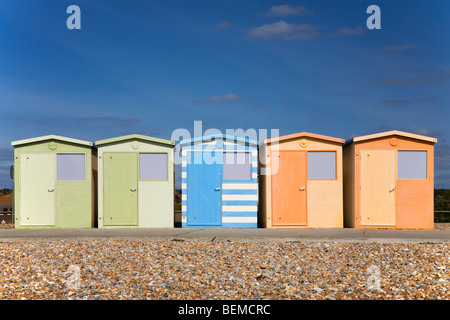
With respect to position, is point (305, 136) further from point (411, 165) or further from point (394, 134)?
point (411, 165)

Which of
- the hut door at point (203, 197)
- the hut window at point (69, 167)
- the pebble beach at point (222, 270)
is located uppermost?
the hut window at point (69, 167)

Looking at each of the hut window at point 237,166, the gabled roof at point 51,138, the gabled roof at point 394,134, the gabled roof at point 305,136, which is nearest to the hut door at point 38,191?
the gabled roof at point 51,138

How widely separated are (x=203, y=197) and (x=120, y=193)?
2.23m

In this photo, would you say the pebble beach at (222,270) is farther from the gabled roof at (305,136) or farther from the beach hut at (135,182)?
the gabled roof at (305,136)

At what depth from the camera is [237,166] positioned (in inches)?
544

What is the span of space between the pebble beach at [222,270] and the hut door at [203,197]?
297 centimetres

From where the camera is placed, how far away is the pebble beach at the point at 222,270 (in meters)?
6.80

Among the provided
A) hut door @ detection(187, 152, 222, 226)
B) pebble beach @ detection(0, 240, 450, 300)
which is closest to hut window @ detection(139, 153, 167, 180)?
hut door @ detection(187, 152, 222, 226)

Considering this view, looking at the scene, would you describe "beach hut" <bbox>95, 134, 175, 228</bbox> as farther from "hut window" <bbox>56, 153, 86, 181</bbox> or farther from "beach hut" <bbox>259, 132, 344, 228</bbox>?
"beach hut" <bbox>259, 132, 344, 228</bbox>

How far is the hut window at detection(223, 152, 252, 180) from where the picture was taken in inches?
544

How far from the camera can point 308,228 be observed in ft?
45.1
